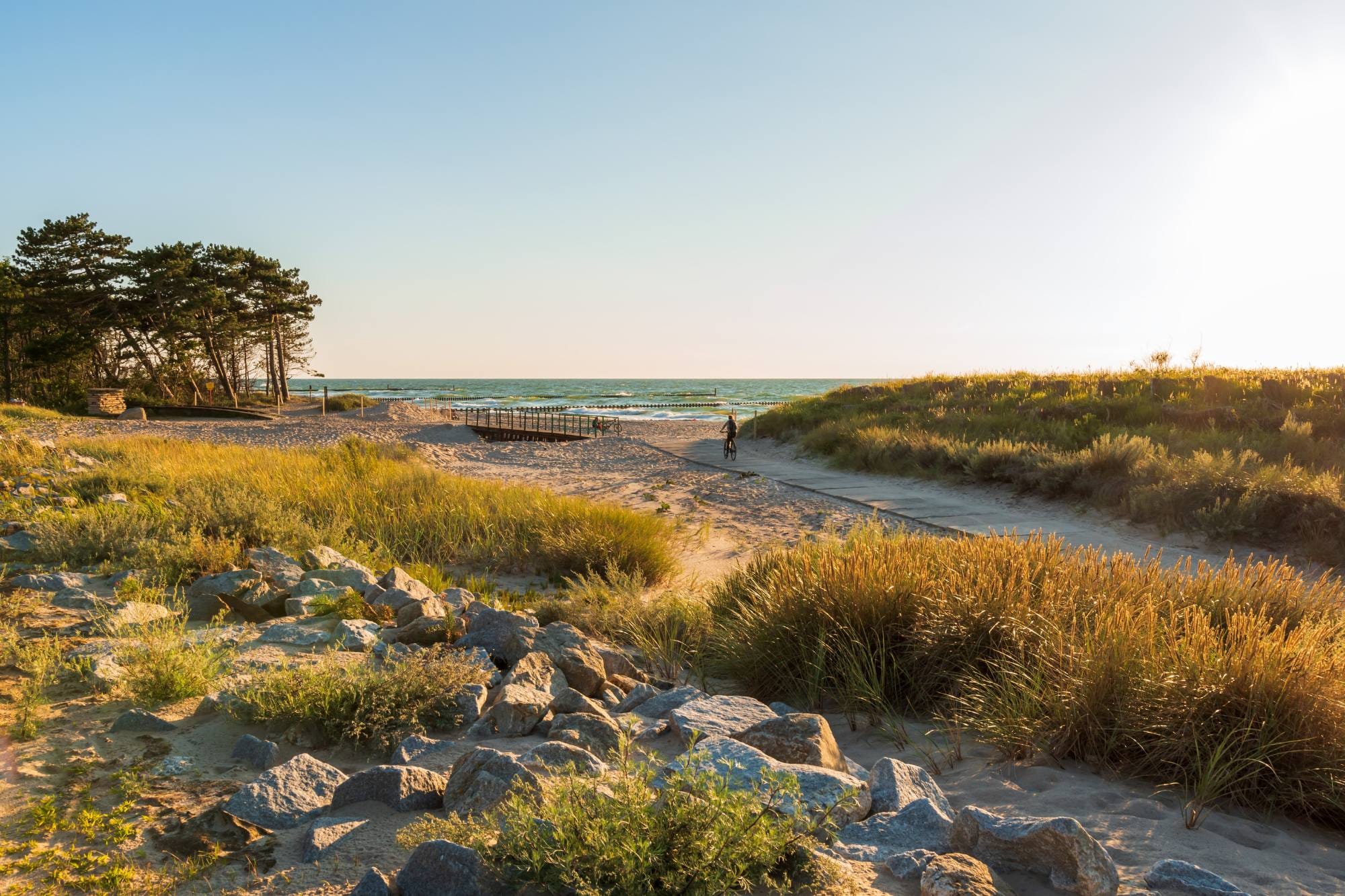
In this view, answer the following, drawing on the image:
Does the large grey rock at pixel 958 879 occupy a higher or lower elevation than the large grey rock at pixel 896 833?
higher

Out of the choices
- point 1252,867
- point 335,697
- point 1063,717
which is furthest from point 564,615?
point 1252,867

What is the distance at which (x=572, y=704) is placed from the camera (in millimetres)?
3863

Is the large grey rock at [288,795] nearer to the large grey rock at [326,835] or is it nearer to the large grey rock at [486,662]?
the large grey rock at [326,835]

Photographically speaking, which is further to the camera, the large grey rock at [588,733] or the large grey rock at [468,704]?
the large grey rock at [468,704]

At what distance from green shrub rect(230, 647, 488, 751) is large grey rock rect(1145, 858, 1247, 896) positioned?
2999 millimetres

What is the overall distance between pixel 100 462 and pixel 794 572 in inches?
537

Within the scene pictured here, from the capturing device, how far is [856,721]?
4191 millimetres

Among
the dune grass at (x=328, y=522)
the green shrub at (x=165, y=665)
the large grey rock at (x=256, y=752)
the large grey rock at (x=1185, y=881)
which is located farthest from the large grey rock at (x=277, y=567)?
the large grey rock at (x=1185, y=881)

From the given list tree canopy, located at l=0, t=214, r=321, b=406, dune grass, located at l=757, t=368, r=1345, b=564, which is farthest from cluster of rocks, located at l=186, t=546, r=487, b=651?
tree canopy, located at l=0, t=214, r=321, b=406

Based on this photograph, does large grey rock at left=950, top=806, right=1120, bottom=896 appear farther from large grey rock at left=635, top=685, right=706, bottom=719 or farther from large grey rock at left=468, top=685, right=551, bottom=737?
large grey rock at left=468, top=685, right=551, bottom=737

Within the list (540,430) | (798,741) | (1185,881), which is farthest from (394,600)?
(540,430)

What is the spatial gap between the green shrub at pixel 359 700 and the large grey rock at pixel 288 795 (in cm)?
46

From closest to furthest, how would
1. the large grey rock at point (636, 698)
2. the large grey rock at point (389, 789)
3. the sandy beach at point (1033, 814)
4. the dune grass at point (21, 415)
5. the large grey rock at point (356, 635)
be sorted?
1. the sandy beach at point (1033, 814)
2. the large grey rock at point (389, 789)
3. the large grey rock at point (636, 698)
4. the large grey rock at point (356, 635)
5. the dune grass at point (21, 415)

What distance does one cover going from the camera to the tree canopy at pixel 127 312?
124 feet
